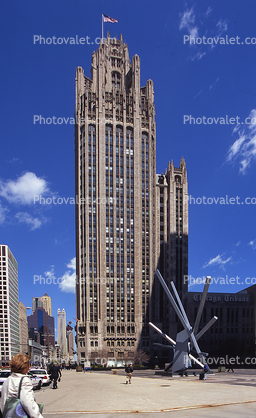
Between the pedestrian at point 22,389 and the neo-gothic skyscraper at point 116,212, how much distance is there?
119 meters

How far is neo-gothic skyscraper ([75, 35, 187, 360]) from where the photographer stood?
123 m

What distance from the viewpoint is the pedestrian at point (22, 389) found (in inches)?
222

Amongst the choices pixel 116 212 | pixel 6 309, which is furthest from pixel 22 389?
pixel 6 309

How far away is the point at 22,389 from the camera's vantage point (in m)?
5.75

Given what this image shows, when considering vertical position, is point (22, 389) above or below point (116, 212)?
below

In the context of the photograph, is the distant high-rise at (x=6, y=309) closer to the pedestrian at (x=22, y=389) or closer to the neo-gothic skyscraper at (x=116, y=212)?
the neo-gothic skyscraper at (x=116, y=212)

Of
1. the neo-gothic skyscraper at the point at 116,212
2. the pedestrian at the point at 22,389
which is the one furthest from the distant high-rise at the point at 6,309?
the pedestrian at the point at 22,389

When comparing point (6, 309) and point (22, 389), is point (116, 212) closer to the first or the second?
point (6, 309)

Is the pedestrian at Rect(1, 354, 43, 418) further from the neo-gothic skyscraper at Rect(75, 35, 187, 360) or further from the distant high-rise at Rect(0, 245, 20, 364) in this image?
the distant high-rise at Rect(0, 245, 20, 364)

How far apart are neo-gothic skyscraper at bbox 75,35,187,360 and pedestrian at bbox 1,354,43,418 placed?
119 meters

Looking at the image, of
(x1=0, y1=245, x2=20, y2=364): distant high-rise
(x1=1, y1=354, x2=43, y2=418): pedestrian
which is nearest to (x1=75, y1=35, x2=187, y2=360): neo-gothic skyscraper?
(x1=0, y1=245, x2=20, y2=364): distant high-rise

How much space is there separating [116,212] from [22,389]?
125 metres

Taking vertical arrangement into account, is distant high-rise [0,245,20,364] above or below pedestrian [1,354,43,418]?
below

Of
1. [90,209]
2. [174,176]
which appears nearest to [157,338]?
[90,209]
